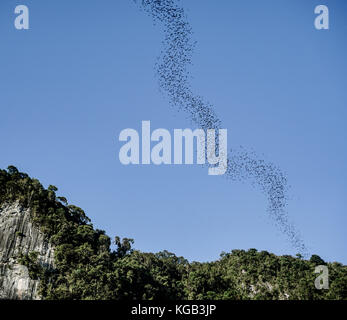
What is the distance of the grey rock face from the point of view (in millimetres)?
51781

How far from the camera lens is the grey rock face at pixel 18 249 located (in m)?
51.8

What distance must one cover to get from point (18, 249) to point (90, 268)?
1202cm

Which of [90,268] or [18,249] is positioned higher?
[18,249]

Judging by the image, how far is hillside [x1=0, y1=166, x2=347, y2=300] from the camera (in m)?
52.2

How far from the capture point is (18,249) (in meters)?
55.9

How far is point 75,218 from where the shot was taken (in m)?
65.8

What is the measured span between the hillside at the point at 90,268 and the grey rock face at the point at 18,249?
13 centimetres

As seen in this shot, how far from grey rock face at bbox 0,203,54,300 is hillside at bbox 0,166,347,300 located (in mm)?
134

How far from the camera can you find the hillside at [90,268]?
171 ft

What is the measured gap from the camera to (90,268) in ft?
176

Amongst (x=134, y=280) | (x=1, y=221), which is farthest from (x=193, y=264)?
(x=1, y=221)

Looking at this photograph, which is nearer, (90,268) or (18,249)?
(90,268)
